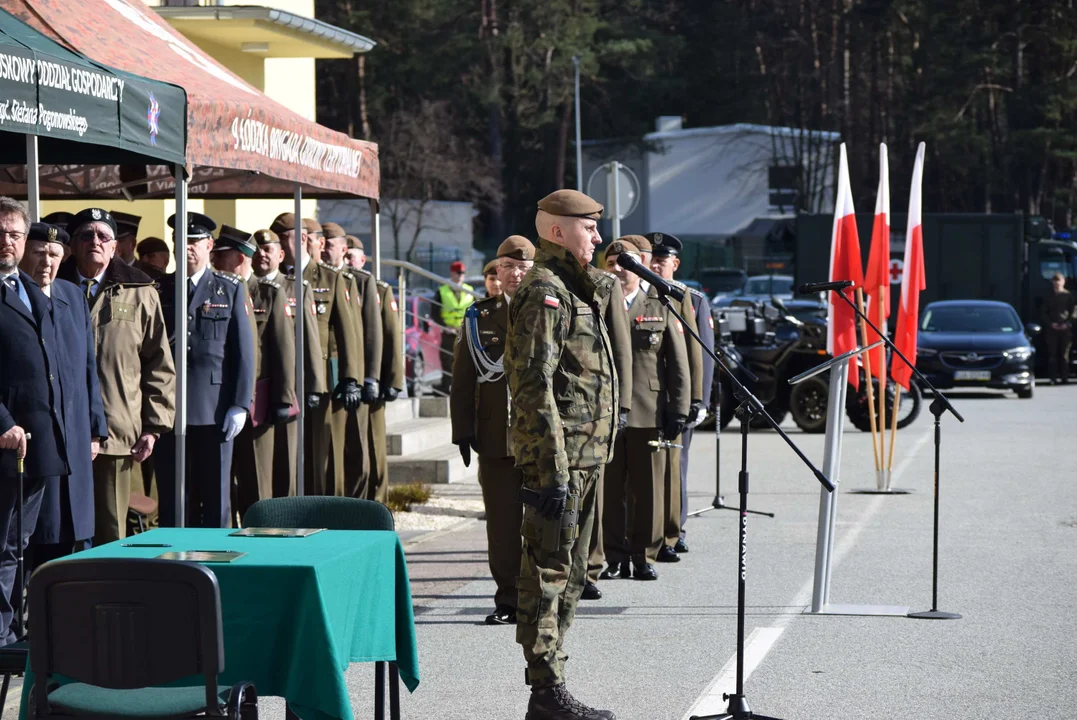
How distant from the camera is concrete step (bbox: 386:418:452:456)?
46.9ft

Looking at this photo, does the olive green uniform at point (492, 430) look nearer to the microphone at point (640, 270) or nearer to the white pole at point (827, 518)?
the white pole at point (827, 518)

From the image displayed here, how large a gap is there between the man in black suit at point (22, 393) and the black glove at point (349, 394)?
468 centimetres

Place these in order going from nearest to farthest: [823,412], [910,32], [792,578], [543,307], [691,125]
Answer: [543,307] < [792,578] < [823,412] < [910,32] < [691,125]

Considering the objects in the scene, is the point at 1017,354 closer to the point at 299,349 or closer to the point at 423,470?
the point at 423,470

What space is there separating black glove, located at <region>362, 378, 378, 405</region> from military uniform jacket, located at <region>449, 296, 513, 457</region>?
3.34 meters

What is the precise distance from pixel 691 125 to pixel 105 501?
6431 centimetres

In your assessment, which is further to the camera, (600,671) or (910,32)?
(910,32)

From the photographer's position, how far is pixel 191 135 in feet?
26.7

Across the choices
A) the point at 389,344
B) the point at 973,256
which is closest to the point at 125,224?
the point at 389,344

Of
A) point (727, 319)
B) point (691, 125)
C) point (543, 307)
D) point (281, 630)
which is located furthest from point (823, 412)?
point (691, 125)

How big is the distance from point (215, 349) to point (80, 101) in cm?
253

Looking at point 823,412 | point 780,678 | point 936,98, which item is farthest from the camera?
point 936,98

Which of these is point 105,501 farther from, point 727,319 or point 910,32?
point 910,32

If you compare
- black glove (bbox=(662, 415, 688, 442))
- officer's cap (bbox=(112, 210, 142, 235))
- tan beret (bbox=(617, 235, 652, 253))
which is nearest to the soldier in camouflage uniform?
black glove (bbox=(662, 415, 688, 442))
